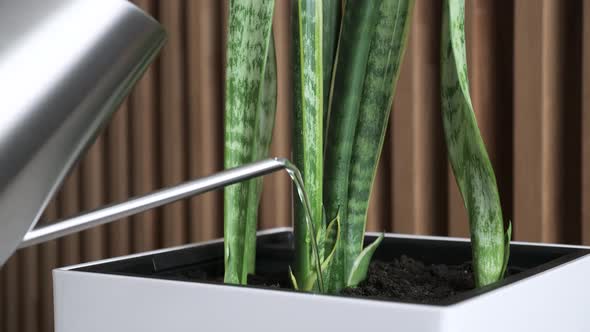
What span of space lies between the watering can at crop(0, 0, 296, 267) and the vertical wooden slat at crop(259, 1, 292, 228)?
785mm

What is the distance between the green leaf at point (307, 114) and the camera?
443 mm

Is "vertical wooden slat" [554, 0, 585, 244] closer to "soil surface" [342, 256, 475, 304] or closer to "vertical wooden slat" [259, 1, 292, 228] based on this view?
"soil surface" [342, 256, 475, 304]

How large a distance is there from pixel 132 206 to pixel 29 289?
121cm

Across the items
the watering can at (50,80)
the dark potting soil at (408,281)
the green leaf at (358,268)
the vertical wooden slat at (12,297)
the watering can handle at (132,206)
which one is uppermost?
the watering can at (50,80)

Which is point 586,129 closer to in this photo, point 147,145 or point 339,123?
point 339,123

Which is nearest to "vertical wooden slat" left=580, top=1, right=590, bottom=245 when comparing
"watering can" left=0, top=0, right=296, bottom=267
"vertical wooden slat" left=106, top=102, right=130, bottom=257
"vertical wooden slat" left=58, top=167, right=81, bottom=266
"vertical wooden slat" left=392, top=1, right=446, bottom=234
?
"vertical wooden slat" left=392, top=1, right=446, bottom=234

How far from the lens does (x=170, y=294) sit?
0.40 m

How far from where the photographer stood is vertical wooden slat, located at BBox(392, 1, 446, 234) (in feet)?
2.71

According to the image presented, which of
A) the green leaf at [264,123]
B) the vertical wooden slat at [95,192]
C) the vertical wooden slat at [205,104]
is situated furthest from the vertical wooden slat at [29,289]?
the green leaf at [264,123]

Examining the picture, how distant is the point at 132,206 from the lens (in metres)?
0.23

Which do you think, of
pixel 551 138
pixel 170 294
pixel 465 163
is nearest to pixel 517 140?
pixel 551 138

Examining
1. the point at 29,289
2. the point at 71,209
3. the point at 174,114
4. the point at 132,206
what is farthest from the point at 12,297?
the point at 132,206

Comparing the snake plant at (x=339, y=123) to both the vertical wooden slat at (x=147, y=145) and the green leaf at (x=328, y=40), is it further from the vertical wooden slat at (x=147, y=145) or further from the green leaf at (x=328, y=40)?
the vertical wooden slat at (x=147, y=145)

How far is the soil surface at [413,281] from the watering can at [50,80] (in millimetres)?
308
